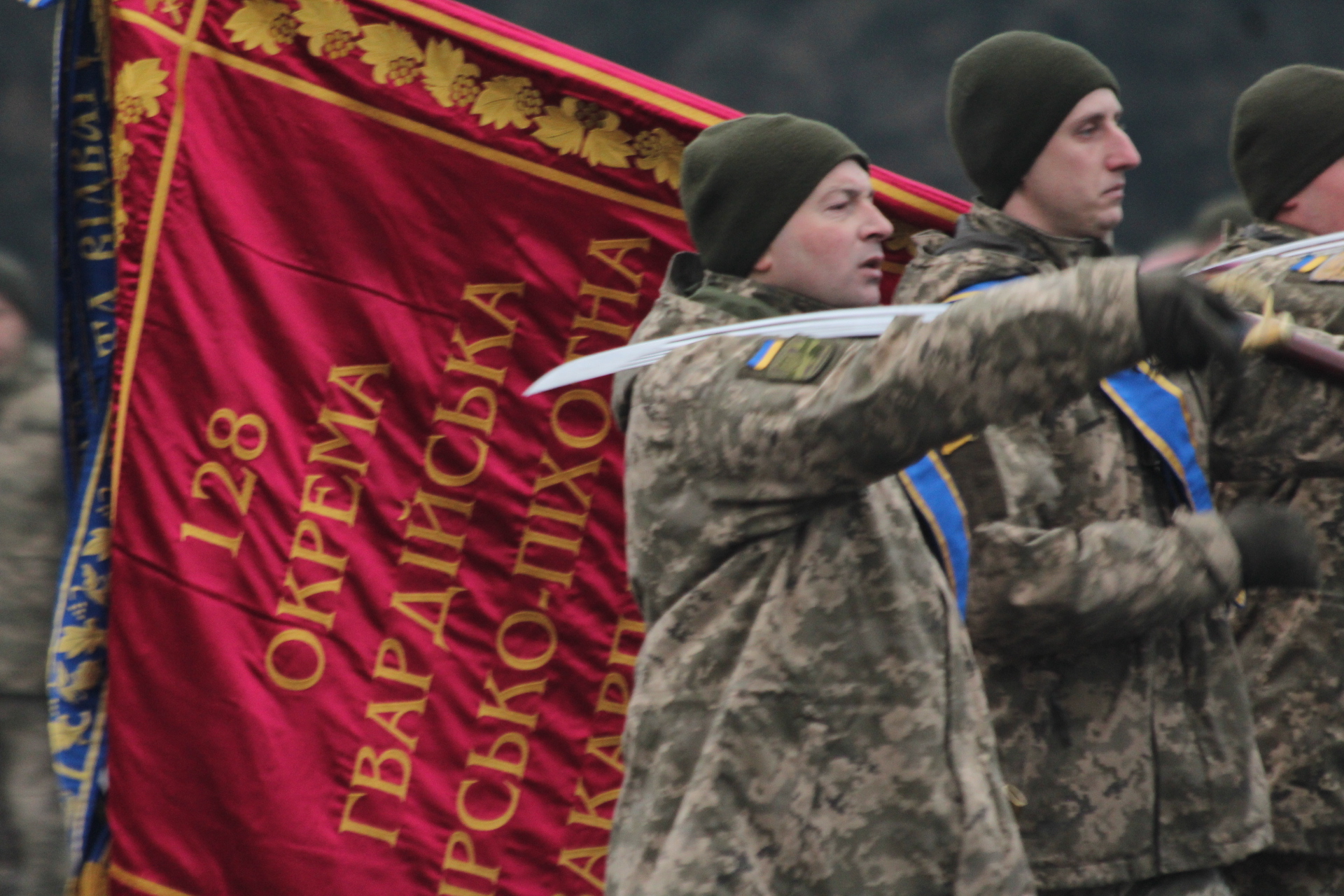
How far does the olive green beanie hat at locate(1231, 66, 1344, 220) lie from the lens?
3086 millimetres

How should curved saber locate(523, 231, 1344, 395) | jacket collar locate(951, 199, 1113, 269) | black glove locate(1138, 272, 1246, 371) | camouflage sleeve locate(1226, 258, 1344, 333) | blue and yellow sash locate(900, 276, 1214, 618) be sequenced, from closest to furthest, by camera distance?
black glove locate(1138, 272, 1246, 371) → curved saber locate(523, 231, 1344, 395) → blue and yellow sash locate(900, 276, 1214, 618) → jacket collar locate(951, 199, 1113, 269) → camouflage sleeve locate(1226, 258, 1344, 333)

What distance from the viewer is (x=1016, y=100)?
273 cm

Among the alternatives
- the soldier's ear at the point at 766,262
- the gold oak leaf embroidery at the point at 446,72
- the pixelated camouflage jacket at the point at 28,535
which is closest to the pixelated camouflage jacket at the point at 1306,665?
the soldier's ear at the point at 766,262

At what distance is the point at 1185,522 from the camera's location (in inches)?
95.1


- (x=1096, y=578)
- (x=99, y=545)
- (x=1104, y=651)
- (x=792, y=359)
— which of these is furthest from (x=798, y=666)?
(x=99, y=545)

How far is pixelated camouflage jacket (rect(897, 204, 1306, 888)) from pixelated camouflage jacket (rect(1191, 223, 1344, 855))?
1.52 ft

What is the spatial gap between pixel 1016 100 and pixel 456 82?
0.95 metres

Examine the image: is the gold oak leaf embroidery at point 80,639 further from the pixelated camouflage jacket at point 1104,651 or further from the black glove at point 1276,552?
the black glove at point 1276,552


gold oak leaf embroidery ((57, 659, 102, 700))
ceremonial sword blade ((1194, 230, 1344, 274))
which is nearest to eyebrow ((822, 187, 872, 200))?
ceremonial sword blade ((1194, 230, 1344, 274))

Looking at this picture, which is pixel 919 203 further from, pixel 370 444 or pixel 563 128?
pixel 370 444

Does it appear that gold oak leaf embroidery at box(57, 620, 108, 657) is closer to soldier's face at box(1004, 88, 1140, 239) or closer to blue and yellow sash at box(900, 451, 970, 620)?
blue and yellow sash at box(900, 451, 970, 620)

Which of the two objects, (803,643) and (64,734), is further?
(64,734)

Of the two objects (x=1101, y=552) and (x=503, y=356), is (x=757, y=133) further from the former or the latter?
(x=503, y=356)

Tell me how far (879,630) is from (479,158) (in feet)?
4.53
